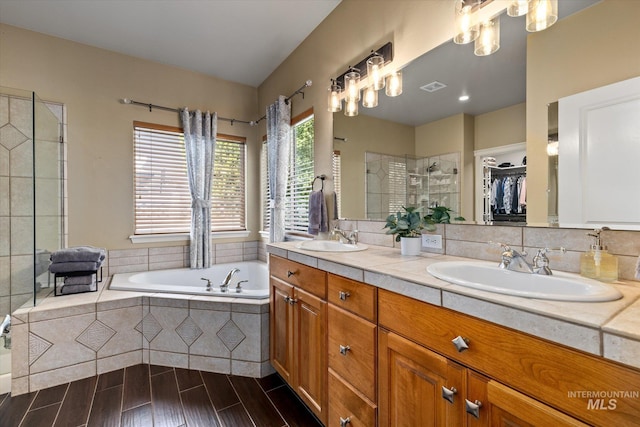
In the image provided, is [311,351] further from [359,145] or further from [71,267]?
[71,267]

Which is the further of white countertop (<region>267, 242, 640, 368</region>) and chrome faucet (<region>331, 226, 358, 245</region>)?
chrome faucet (<region>331, 226, 358, 245</region>)

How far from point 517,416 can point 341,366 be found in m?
0.75

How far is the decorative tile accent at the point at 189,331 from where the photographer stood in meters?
2.15

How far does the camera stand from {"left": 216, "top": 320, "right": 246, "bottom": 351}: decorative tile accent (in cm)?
209

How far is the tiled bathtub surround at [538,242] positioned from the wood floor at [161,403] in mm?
1282

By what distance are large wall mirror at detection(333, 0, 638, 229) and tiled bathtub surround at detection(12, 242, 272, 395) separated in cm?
124

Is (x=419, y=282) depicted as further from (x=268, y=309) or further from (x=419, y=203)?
(x=268, y=309)

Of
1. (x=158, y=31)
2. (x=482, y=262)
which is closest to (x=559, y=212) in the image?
(x=482, y=262)

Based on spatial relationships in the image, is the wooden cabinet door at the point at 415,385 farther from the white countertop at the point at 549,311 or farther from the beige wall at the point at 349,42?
the beige wall at the point at 349,42

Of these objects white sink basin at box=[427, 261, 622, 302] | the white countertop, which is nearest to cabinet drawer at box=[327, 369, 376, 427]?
the white countertop

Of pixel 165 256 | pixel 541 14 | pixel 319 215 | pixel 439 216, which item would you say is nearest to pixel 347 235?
pixel 319 215

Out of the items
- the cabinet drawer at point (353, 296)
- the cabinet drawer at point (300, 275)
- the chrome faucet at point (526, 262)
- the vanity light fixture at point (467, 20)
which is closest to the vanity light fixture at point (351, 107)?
the vanity light fixture at point (467, 20)

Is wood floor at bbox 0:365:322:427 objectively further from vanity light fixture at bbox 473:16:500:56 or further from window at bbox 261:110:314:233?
vanity light fixture at bbox 473:16:500:56

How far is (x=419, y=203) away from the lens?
5.34 feet
